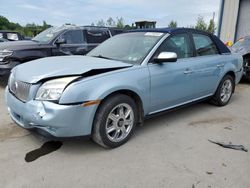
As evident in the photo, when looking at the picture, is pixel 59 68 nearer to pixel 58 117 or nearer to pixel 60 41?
pixel 58 117

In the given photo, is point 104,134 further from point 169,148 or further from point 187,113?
point 187,113

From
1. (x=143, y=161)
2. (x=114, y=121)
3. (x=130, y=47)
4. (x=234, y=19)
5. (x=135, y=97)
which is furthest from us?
(x=234, y=19)

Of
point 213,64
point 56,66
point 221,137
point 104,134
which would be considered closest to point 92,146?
point 104,134

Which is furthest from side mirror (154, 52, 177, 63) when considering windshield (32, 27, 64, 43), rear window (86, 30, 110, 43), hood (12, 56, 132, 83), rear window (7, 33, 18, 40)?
rear window (7, 33, 18, 40)

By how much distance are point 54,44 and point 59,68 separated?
162 inches

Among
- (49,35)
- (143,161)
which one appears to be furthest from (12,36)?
(143,161)

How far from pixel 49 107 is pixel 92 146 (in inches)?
34.6

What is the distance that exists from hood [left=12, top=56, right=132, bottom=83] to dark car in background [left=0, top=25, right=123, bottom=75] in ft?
9.94

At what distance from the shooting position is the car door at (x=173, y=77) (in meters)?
3.56

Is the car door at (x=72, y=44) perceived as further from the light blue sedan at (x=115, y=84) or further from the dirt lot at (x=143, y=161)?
the dirt lot at (x=143, y=161)

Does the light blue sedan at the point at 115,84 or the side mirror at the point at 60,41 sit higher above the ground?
the side mirror at the point at 60,41

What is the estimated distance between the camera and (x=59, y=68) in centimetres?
309

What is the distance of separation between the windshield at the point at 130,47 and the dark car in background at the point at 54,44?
114 inches

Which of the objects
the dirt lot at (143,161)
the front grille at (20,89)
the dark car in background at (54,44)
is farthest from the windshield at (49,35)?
the front grille at (20,89)
